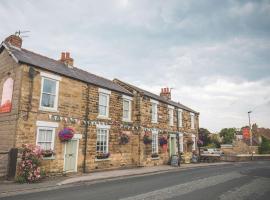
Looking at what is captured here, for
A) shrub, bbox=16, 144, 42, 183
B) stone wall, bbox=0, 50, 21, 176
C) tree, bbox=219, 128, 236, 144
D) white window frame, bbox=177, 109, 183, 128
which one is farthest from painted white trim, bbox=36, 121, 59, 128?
tree, bbox=219, 128, 236, 144

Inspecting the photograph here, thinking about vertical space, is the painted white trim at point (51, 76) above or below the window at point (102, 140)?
above

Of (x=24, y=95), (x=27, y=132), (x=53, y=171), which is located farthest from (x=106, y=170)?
(x=24, y=95)

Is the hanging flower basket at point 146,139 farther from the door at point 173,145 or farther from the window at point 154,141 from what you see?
the door at point 173,145

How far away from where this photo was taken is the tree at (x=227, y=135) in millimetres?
64625

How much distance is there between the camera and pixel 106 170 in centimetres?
1720

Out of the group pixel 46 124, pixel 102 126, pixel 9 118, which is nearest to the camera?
pixel 9 118

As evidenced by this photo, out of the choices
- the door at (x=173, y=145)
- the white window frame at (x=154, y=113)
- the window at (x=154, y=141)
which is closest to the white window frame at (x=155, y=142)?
the window at (x=154, y=141)

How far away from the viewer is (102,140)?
57.5 ft

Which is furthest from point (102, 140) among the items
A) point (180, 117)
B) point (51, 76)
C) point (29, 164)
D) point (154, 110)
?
point (180, 117)

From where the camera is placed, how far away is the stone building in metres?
13.1

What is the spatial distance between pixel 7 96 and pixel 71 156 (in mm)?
5356

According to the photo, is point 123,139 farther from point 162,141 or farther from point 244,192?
point 244,192

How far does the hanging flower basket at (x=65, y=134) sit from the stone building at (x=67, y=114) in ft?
0.82

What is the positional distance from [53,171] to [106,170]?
14.8ft
